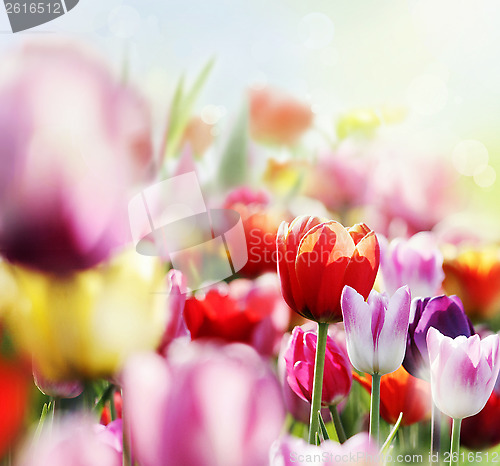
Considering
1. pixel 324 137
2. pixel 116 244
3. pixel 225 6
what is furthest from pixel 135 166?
pixel 324 137

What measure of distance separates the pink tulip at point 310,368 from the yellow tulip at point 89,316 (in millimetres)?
47

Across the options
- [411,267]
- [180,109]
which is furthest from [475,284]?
[180,109]

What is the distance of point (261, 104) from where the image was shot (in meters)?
0.46

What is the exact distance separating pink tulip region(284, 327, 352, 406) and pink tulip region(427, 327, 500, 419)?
4 cm

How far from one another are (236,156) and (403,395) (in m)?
0.21

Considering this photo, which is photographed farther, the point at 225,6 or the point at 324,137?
the point at 324,137

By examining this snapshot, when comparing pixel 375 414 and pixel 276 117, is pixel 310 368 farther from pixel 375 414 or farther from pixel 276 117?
pixel 276 117

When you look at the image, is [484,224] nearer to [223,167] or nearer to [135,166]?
[223,167]

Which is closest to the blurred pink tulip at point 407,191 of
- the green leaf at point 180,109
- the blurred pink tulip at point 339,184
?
the blurred pink tulip at point 339,184

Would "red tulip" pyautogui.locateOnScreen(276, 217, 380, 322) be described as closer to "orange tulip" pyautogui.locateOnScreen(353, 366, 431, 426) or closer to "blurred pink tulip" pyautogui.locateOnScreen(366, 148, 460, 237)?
"orange tulip" pyautogui.locateOnScreen(353, 366, 431, 426)

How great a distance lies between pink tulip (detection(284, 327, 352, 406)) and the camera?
0.66 feet

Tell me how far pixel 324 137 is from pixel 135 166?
0.28 m

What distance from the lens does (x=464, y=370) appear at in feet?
0.60

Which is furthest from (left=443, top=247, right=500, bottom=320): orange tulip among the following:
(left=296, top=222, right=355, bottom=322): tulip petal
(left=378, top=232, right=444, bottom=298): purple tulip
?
(left=296, top=222, right=355, bottom=322): tulip petal
